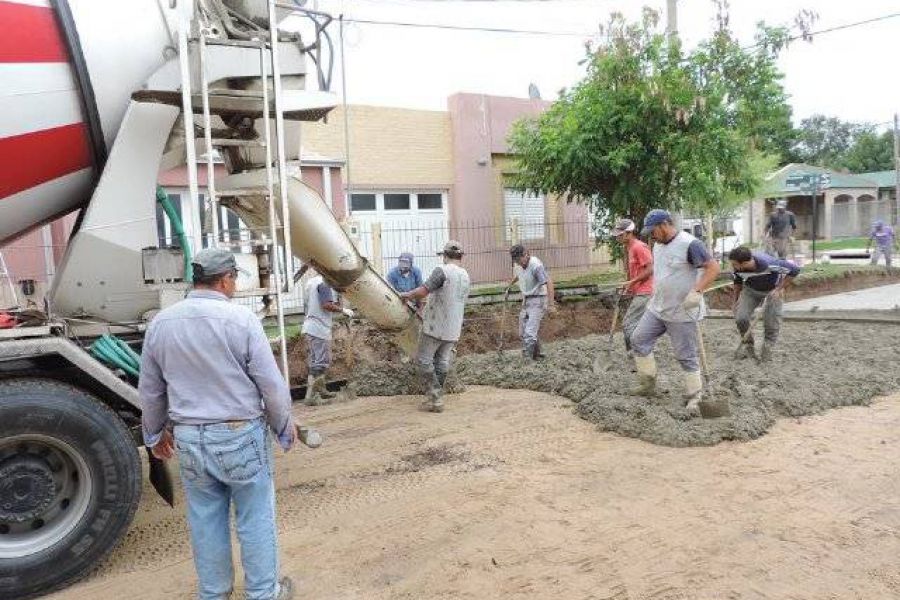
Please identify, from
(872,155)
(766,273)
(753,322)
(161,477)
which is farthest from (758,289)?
(872,155)

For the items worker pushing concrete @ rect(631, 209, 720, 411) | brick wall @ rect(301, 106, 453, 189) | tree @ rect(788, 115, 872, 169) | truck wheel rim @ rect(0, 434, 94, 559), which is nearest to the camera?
truck wheel rim @ rect(0, 434, 94, 559)

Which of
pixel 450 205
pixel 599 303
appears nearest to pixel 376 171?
pixel 450 205

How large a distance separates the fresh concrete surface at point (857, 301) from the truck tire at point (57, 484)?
40.9 feet

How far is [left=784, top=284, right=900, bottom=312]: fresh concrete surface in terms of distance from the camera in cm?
1368

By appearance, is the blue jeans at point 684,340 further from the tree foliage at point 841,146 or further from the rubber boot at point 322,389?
the tree foliage at point 841,146

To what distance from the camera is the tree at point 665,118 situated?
448 inches

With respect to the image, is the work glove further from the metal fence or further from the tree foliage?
the tree foliage

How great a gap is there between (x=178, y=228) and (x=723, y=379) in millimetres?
5453

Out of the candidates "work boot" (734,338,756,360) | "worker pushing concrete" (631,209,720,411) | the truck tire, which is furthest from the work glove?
the truck tire

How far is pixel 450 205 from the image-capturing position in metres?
17.0

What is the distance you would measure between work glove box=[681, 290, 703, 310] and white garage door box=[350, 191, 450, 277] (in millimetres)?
8209

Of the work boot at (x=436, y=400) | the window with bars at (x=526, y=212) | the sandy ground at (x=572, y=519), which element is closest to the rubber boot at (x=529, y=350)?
the work boot at (x=436, y=400)

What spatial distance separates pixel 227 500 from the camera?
3281mm

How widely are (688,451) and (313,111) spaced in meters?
3.77
